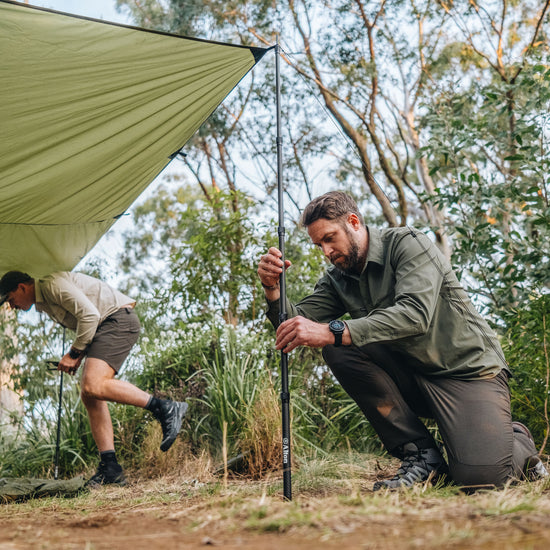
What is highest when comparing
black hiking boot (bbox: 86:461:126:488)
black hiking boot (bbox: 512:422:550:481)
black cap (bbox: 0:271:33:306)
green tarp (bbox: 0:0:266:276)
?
green tarp (bbox: 0:0:266:276)

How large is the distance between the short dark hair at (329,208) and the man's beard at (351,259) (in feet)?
0.27

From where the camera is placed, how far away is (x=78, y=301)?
354 centimetres

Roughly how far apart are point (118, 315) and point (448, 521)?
9.11ft

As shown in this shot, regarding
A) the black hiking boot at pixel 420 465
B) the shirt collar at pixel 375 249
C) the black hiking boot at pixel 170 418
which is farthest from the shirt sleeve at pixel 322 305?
the black hiking boot at pixel 170 418

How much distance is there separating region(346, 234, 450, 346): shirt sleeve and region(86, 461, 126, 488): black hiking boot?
203 centimetres

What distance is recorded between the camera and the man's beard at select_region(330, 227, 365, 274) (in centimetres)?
260

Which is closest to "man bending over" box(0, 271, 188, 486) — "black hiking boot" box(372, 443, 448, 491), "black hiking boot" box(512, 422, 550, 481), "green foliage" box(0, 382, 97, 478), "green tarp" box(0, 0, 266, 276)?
"green tarp" box(0, 0, 266, 276)

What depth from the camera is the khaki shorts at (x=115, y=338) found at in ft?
11.9

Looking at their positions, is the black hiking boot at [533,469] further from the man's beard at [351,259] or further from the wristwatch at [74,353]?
the wristwatch at [74,353]

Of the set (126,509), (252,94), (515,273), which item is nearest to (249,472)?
(126,509)

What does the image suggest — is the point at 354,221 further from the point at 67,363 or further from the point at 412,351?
the point at 67,363

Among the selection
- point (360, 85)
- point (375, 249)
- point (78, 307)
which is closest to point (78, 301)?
point (78, 307)

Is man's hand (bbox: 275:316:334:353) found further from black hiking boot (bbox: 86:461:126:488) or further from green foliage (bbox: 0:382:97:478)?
green foliage (bbox: 0:382:97:478)

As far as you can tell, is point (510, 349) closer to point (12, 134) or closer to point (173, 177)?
point (12, 134)
